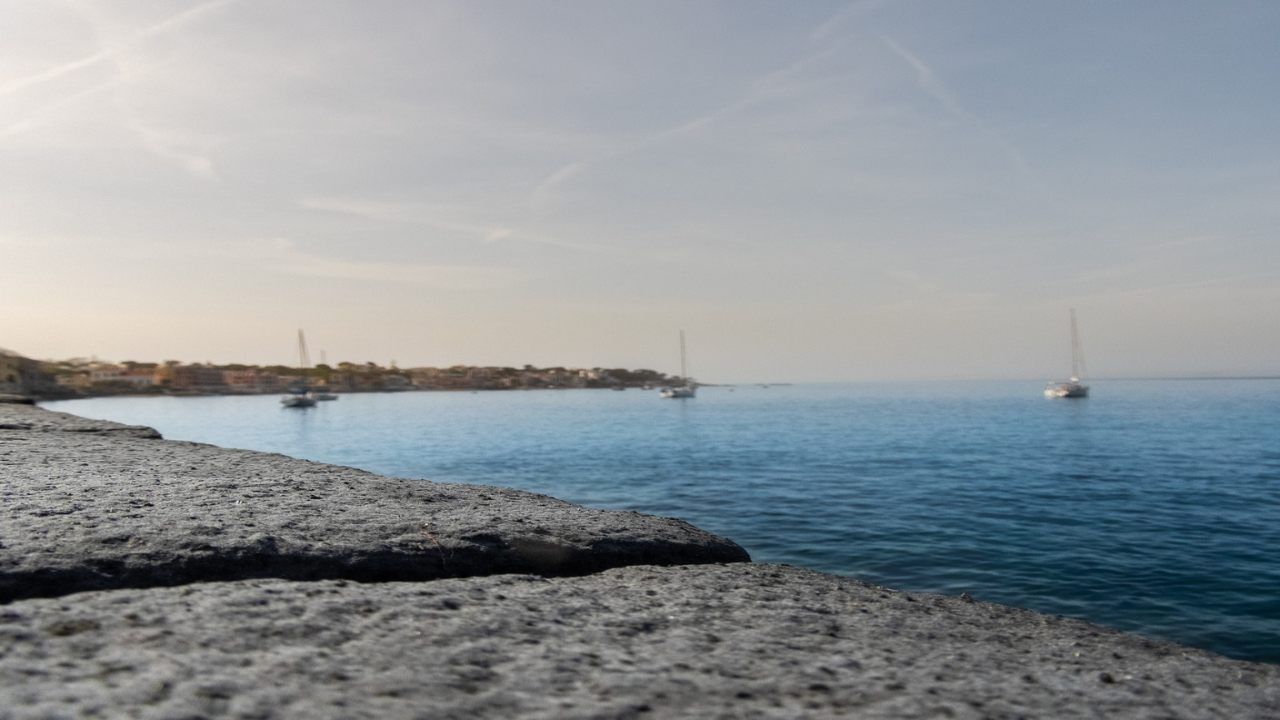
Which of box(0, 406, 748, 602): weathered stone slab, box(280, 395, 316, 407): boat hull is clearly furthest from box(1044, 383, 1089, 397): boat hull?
box(0, 406, 748, 602): weathered stone slab

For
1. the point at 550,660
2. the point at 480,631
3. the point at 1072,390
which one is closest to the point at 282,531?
the point at 480,631

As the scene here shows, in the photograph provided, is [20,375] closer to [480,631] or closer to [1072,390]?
[480,631]

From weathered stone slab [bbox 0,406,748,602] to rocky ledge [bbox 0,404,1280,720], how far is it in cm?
2

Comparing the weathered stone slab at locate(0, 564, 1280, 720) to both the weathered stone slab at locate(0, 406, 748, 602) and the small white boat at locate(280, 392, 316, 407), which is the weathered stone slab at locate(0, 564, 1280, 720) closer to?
the weathered stone slab at locate(0, 406, 748, 602)

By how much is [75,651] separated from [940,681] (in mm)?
3573

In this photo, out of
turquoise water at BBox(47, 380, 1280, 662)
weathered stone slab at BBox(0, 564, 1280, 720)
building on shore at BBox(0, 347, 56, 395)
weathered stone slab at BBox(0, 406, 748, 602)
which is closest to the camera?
weathered stone slab at BBox(0, 564, 1280, 720)

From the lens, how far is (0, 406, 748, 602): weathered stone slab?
4461 millimetres

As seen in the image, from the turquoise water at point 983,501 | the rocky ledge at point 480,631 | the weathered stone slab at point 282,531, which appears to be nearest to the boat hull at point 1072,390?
the turquoise water at point 983,501

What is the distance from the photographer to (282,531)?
5.33m

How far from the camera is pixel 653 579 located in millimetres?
5199

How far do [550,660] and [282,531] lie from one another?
117 inches

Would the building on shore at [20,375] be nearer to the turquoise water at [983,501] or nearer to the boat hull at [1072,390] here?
the turquoise water at [983,501]

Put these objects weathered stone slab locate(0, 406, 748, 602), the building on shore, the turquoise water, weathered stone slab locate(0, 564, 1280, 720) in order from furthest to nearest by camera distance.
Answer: the building on shore, the turquoise water, weathered stone slab locate(0, 406, 748, 602), weathered stone slab locate(0, 564, 1280, 720)

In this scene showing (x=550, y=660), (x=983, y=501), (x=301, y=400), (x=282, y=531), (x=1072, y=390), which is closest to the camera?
(x=550, y=660)
